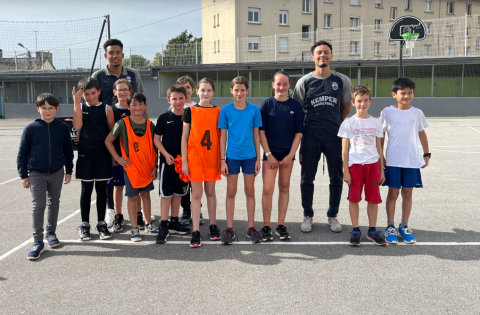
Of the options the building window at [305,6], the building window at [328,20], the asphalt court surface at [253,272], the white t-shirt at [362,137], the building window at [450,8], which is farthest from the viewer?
the building window at [450,8]

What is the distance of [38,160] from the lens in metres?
4.35

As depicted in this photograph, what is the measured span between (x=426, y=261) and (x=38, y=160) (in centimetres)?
401

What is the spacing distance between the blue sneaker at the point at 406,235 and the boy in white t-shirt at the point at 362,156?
0.87 feet

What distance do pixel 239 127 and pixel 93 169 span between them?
1.76 metres

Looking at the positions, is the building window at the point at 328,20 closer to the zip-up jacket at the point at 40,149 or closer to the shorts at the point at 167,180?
the shorts at the point at 167,180

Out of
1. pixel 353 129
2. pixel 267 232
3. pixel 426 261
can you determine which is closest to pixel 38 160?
pixel 267 232

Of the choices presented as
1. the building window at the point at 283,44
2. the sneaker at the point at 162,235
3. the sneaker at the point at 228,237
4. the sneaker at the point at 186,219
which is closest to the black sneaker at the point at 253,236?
the sneaker at the point at 228,237

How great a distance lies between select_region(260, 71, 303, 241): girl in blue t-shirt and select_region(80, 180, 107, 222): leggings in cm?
189

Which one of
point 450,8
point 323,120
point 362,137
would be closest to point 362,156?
point 362,137

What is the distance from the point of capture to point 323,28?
140ft

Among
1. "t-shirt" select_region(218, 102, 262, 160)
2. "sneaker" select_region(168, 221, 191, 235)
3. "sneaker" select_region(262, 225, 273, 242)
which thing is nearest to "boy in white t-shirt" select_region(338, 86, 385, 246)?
"sneaker" select_region(262, 225, 273, 242)

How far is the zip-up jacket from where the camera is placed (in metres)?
4.34

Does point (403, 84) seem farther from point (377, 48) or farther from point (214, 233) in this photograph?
point (377, 48)

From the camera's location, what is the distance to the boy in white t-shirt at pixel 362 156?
458 centimetres
